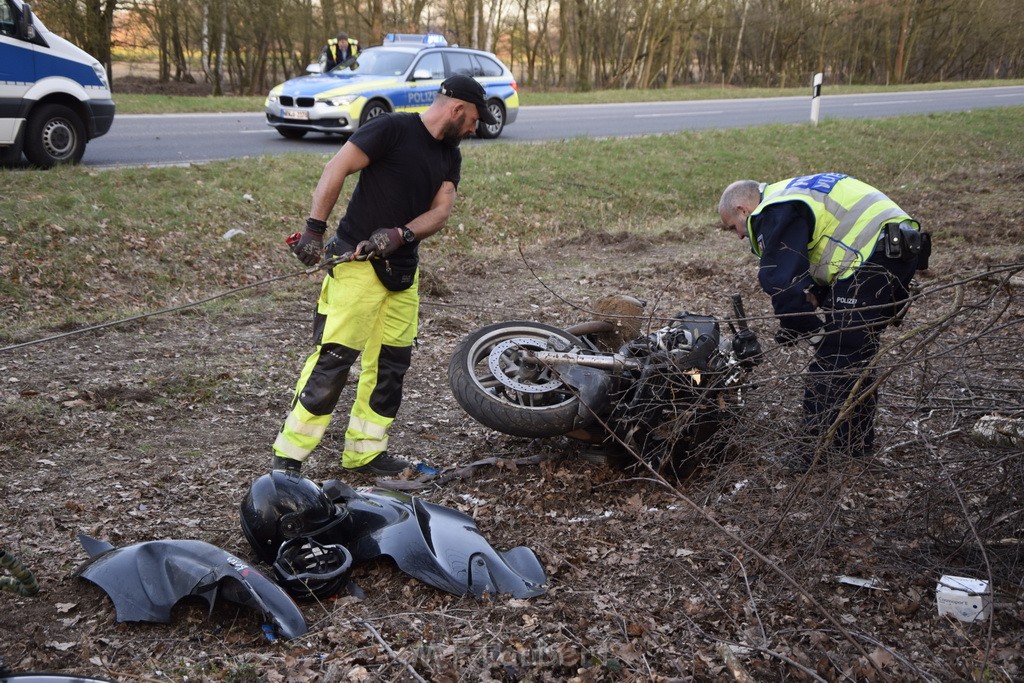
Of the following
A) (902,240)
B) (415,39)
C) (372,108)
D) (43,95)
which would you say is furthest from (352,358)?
(415,39)

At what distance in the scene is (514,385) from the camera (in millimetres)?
4836

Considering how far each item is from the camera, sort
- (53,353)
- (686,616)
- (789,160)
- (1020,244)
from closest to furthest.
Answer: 1. (686,616)
2. (53,353)
3. (1020,244)
4. (789,160)

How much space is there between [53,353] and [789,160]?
12.1 metres

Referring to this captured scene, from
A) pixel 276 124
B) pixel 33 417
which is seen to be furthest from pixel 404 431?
pixel 276 124

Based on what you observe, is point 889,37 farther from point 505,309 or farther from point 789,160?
point 505,309

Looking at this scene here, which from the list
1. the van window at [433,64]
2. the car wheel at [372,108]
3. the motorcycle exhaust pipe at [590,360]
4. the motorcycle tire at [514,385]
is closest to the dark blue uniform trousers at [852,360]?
the motorcycle exhaust pipe at [590,360]

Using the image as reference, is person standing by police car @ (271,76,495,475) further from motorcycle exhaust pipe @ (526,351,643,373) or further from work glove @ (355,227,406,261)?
motorcycle exhaust pipe @ (526,351,643,373)

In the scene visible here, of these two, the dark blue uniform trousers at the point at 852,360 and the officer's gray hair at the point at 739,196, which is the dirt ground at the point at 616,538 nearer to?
the dark blue uniform trousers at the point at 852,360

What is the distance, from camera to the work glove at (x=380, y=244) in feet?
14.5

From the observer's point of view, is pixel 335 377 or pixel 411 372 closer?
pixel 335 377

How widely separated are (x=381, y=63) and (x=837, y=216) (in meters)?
11.4

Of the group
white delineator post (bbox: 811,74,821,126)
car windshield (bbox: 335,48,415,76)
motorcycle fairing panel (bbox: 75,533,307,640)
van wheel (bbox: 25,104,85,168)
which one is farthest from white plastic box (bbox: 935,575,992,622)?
white delineator post (bbox: 811,74,821,126)

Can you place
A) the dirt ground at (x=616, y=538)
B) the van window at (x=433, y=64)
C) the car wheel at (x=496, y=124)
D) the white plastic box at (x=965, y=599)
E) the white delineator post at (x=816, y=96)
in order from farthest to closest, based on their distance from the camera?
1. the white delineator post at (x=816, y=96)
2. the car wheel at (x=496, y=124)
3. the van window at (x=433, y=64)
4. the white plastic box at (x=965, y=599)
5. the dirt ground at (x=616, y=538)

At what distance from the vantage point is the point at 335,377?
14.7 ft
